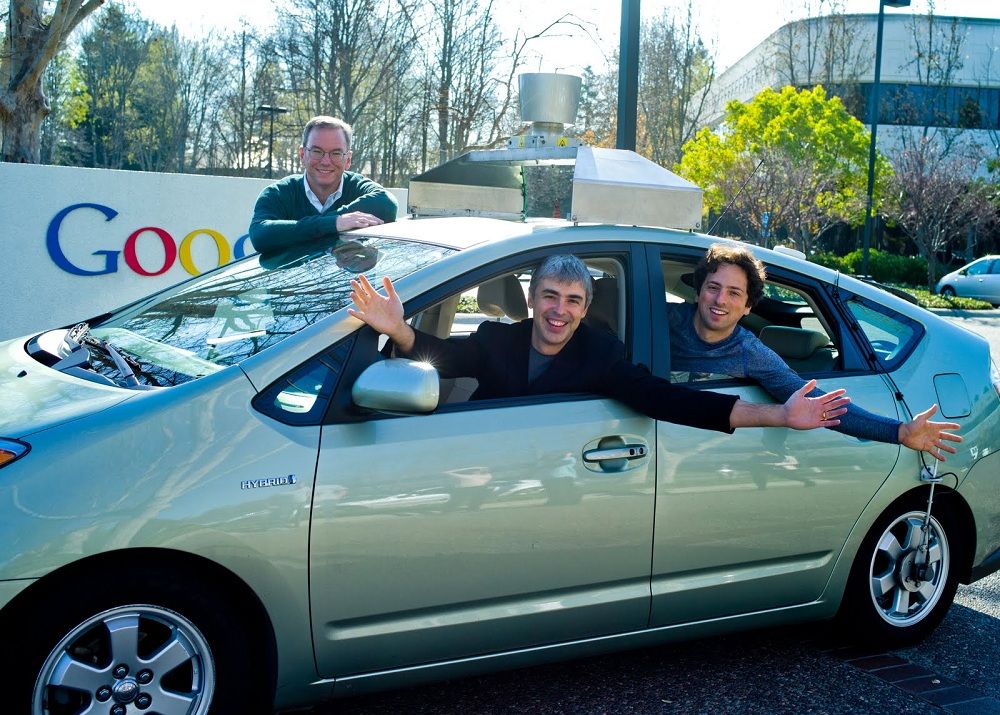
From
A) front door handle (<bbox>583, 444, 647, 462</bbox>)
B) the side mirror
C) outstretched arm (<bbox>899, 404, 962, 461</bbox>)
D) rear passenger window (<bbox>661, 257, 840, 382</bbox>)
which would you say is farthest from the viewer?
rear passenger window (<bbox>661, 257, 840, 382</bbox>)

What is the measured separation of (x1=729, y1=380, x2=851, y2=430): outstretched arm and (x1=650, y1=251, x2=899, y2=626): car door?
0.14 meters

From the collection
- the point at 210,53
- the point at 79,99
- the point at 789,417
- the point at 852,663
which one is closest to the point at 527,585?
the point at 789,417

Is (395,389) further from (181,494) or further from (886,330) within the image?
(886,330)

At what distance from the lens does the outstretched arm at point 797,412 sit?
3387 mm

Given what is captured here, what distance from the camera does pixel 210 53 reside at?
51688 mm

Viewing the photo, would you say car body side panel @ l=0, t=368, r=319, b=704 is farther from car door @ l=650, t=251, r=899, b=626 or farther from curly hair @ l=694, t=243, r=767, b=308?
curly hair @ l=694, t=243, r=767, b=308

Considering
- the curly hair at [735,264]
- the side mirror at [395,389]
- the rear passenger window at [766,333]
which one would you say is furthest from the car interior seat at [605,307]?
the side mirror at [395,389]

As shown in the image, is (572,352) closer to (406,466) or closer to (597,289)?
(597,289)

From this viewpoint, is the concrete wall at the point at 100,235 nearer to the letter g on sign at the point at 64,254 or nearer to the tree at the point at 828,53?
the letter g on sign at the point at 64,254

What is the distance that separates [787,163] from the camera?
35844mm

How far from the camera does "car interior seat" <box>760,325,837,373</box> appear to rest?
4.09 meters

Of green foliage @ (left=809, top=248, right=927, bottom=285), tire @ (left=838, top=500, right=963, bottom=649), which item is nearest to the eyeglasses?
tire @ (left=838, top=500, right=963, bottom=649)

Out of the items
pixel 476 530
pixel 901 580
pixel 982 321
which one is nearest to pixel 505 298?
pixel 476 530

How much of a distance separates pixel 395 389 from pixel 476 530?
0.51 metres
